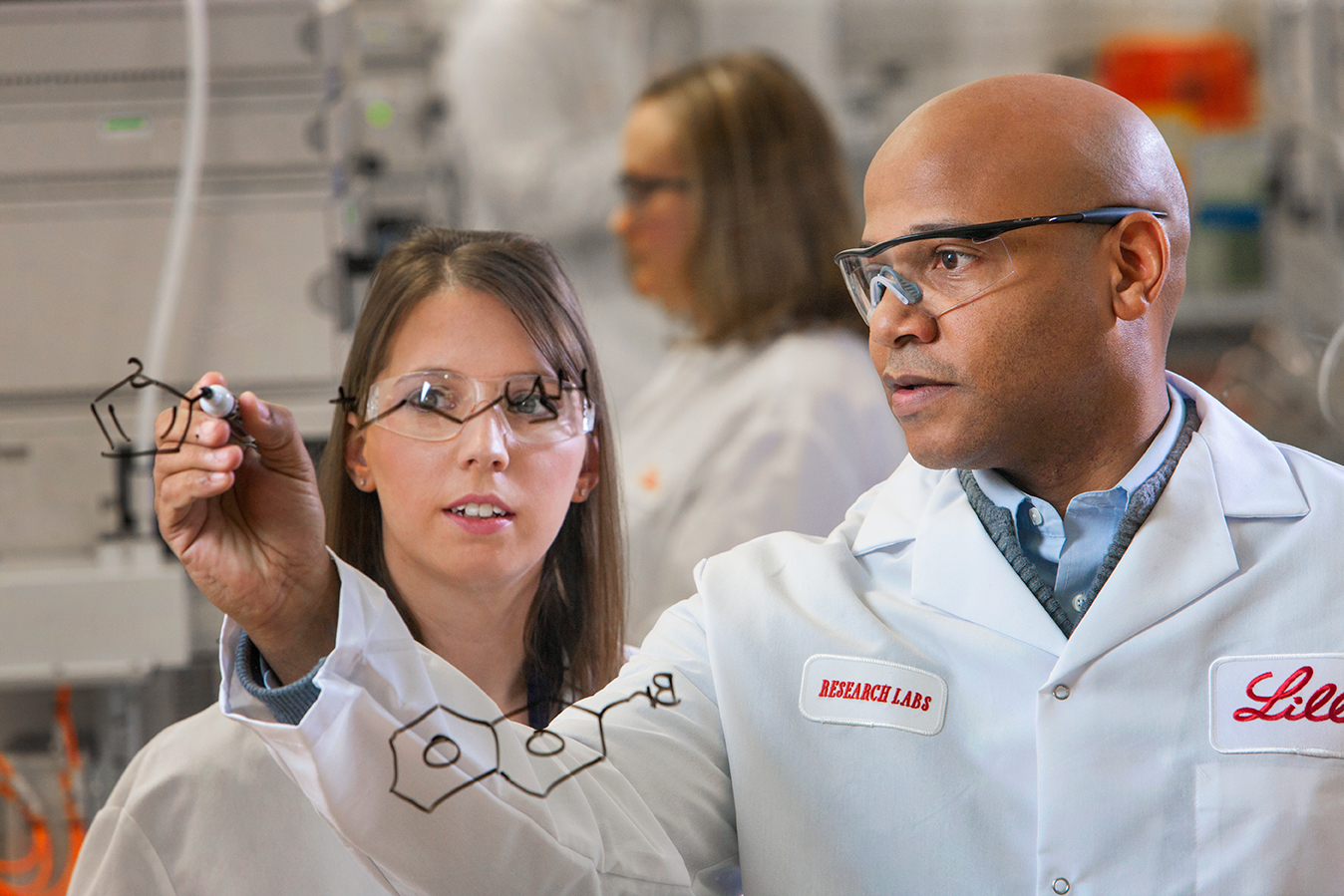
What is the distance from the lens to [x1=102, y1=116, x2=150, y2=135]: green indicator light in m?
1.29

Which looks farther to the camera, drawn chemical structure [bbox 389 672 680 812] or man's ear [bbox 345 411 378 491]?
man's ear [bbox 345 411 378 491]

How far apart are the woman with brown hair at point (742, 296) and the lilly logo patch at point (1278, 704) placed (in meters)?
0.62

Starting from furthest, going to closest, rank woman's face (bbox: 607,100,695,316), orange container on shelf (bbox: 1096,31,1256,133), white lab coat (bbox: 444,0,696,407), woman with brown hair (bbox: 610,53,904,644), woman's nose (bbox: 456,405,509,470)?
orange container on shelf (bbox: 1096,31,1256,133), white lab coat (bbox: 444,0,696,407), woman's face (bbox: 607,100,695,316), woman with brown hair (bbox: 610,53,904,644), woman's nose (bbox: 456,405,509,470)

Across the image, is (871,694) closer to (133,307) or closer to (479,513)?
(479,513)

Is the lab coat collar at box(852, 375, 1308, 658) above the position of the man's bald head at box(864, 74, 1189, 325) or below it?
below

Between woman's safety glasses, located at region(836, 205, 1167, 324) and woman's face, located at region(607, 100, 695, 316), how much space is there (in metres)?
0.82

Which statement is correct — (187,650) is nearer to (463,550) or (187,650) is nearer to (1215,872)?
(463,550)

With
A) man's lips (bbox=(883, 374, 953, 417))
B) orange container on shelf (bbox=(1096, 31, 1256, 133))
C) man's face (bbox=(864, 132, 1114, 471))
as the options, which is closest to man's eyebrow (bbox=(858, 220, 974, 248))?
man's face (bbox=(864, 132, 1114, 471))

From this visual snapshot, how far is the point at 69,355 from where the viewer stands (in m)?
1.27

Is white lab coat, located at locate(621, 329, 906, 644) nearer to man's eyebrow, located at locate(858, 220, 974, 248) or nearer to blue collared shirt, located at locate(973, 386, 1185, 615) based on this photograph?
blue collared shirt, located at locate(973, 386, 1185, 615)

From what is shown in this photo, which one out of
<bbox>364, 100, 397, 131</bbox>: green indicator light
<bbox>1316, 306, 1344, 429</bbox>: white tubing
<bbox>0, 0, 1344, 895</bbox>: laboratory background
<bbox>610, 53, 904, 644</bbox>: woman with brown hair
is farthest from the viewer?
<bbox>364, 100, 397, 131</bbox>: green indicator light

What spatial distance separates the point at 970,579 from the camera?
1.13 meters

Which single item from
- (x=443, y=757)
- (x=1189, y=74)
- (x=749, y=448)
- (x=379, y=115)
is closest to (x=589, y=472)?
(x=443, y=757)

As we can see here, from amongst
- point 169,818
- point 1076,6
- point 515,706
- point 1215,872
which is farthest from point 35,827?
point 1076,6
